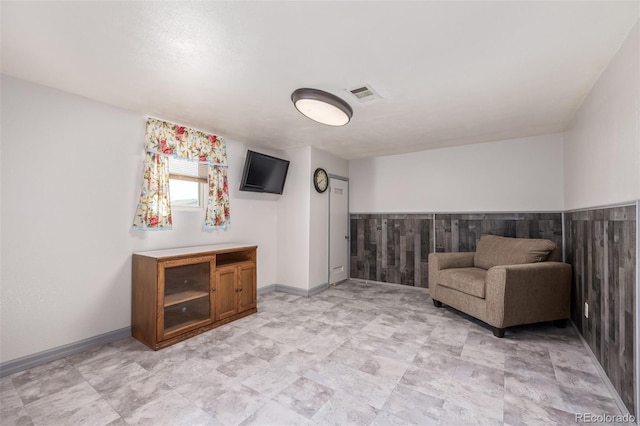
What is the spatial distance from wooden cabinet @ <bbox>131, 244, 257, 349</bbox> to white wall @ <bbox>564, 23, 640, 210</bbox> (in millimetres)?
3319

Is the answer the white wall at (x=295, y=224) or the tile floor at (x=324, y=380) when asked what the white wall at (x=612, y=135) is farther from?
the white wall at (x=295, y=224)

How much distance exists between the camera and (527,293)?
2.70 m

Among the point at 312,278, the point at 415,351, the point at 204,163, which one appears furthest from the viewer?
A: the point at 312,278

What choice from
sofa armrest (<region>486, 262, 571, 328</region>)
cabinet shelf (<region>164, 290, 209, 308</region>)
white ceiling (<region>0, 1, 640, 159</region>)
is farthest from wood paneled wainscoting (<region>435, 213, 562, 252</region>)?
cabinet shelf (<region>164, 290, 209, 308</region>)

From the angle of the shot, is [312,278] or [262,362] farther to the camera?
[312,278]

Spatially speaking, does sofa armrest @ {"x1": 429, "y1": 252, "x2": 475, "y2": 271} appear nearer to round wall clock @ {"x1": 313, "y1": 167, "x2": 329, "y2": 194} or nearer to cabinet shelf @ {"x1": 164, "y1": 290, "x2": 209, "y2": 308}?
round wall clock @ {"x1": 313, "y1": 167, "x2": 329, "y2": 194}

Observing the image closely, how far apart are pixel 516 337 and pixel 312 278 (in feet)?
8.27

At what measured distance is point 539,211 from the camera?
3.69 m

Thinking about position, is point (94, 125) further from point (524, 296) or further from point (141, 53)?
point (524, 296)

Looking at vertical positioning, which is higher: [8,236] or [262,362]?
[8,236]

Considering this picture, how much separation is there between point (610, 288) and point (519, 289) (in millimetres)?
790

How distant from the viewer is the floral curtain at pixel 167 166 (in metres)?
2.81

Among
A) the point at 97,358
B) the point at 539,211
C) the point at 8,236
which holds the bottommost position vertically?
the point at 97,358

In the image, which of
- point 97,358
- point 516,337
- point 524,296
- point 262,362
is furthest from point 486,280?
point 97,358
